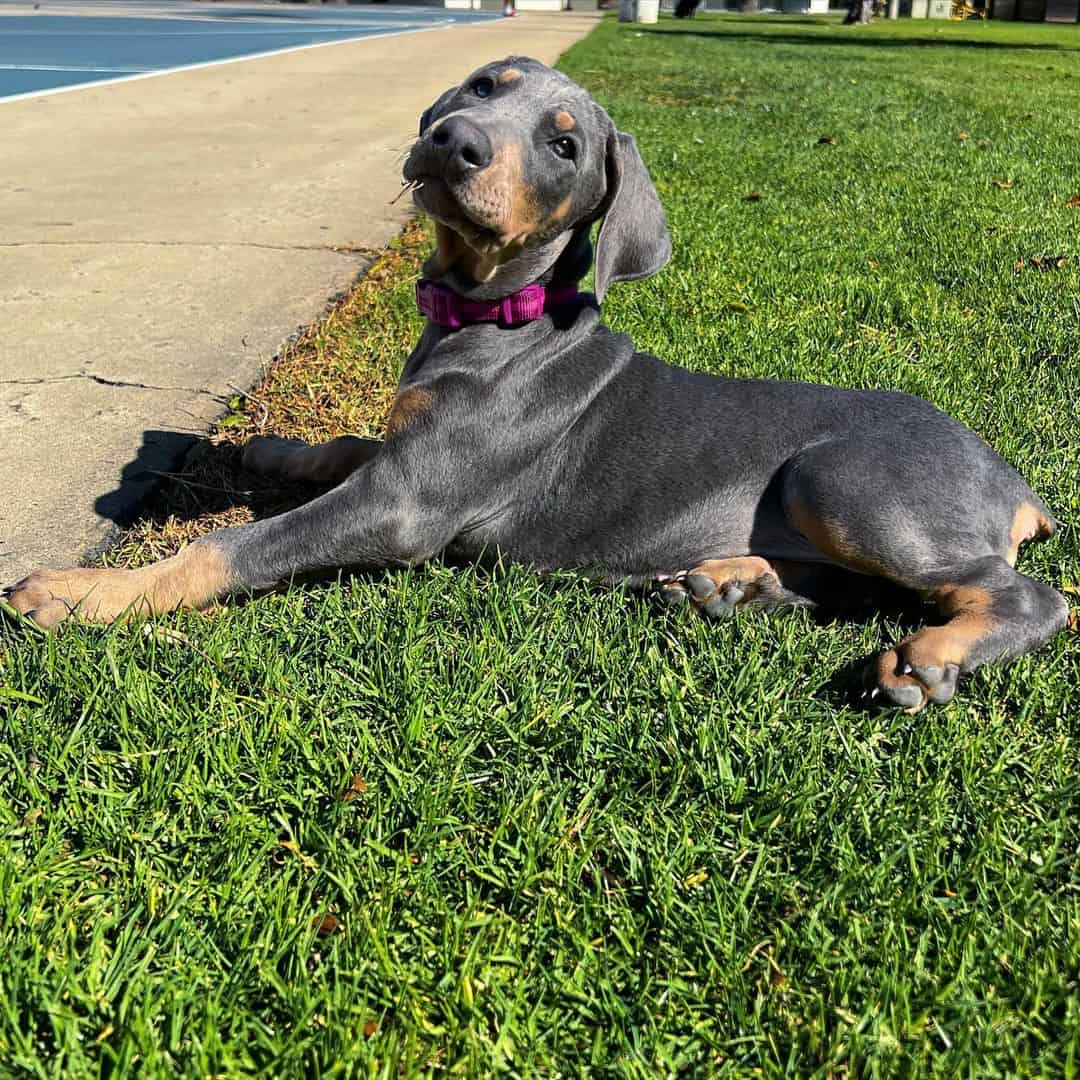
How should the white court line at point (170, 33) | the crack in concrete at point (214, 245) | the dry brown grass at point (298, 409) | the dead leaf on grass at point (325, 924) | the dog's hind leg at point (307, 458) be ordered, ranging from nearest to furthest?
1. the dead leaf on grass at point (325, 924)
2. the dry brown grass at point (298, 409)
3. the dog's hind leg at point (307, 458)
4. the crack in concrete at point (214, 245)
5. the white court line at point (170, 33)

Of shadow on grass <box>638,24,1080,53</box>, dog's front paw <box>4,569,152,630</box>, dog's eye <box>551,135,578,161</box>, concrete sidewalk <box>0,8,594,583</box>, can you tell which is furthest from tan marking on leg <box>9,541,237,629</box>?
shadow on grass <box>638,24,1080,53</box>

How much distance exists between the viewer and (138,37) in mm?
22875

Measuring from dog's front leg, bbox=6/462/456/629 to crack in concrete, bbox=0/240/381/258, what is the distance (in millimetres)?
3691

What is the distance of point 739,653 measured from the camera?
2.87m

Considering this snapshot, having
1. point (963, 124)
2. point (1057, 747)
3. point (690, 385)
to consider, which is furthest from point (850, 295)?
point (963, 124)

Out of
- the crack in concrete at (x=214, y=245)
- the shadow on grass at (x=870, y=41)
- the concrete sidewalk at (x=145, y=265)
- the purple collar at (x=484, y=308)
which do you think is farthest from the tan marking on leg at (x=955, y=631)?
the shadow on grass at (x=870, y=41)

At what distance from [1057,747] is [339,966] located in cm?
165

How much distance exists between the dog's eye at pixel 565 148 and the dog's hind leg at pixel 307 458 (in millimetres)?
1063

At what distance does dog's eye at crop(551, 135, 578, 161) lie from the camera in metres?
3.23

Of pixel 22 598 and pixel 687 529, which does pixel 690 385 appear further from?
pixel 22 598

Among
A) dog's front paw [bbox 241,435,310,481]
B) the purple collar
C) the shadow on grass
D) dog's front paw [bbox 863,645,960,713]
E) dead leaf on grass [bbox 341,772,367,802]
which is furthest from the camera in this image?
the shadow on grass

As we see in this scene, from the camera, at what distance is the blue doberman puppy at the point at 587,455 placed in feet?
9.77

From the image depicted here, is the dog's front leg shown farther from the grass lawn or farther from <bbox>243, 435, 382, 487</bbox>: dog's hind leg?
<bbox>243, 435, 382, 487</bbox>: dog's hind leg

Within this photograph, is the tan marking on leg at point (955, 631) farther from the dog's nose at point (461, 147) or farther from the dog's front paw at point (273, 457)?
the dog's front paw at point (273, 457)
